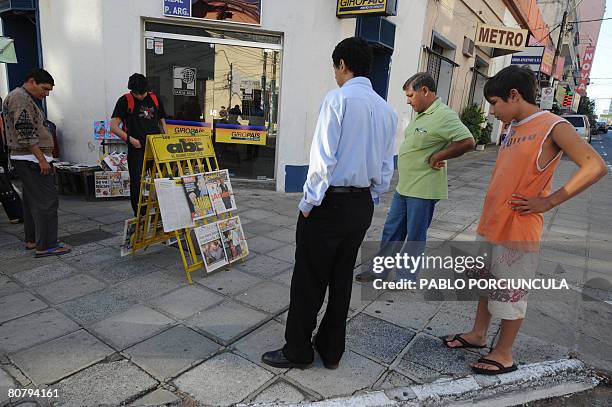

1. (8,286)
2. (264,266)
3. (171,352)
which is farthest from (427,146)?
(8,286)

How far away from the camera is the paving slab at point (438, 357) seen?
2.65 m

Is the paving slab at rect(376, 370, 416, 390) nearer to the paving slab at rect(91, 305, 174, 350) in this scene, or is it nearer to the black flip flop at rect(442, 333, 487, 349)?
the black flip flop at rect(442, 333, 487, 349)

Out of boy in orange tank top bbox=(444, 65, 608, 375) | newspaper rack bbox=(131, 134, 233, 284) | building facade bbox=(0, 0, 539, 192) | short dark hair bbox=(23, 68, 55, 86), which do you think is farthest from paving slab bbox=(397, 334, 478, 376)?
building facade bbox=(0, 0, 539, 192)

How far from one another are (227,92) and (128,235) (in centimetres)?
390

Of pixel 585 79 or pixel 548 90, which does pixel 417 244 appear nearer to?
pixel 548 90

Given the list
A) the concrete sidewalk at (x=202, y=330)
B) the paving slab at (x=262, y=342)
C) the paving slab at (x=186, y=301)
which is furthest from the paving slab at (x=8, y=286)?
the paving slab at (x=262, y=342)

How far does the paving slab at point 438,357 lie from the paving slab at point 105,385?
164cm

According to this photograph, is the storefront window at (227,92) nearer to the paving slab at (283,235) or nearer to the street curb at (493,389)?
the paving slab at (283,235)

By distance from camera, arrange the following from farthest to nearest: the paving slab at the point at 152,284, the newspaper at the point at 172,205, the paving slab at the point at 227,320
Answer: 1. the newspaper at the point at 172,205
2. the paving slab at the point at 152,284
3. the paving slab at the point at 227,320

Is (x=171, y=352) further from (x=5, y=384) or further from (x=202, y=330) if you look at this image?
(x=5, y=384)

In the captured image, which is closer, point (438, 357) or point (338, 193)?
point (338, 193)

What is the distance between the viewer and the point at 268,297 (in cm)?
352

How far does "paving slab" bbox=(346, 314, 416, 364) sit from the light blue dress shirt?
48.9 inches

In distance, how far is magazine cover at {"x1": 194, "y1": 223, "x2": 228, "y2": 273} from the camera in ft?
12.3
